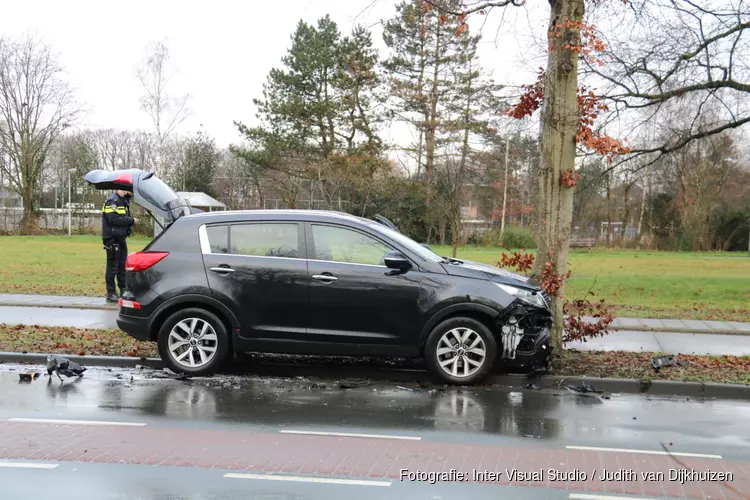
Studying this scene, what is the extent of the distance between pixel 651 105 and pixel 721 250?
4369 centimetres

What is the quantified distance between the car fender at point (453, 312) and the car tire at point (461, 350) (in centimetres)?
6

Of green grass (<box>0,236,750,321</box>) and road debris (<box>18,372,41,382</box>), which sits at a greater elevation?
green grass (<box>0,236,750,321</box>)

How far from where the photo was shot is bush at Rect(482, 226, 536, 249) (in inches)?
1884

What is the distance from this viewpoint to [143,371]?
846cm

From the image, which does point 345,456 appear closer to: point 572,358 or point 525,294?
point 525,294

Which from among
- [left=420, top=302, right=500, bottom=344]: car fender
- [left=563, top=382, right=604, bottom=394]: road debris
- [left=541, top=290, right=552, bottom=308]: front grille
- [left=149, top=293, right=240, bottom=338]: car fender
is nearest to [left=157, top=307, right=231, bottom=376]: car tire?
[left=149, top=293, right=240, bottom=338]: car fender

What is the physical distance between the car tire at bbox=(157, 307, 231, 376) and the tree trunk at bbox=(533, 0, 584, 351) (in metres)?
3.90

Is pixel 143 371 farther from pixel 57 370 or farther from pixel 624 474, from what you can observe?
pixel 624 474

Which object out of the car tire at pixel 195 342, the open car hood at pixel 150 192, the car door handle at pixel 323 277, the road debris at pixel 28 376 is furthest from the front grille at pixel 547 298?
the road debris at pixel 28 376

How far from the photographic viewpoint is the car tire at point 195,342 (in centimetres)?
805

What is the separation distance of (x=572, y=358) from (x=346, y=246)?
3.28 meters

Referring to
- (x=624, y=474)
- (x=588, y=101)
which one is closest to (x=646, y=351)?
(x=588, y=101)

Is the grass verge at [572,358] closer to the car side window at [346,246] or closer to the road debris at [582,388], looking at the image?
the road debris at [582,388]

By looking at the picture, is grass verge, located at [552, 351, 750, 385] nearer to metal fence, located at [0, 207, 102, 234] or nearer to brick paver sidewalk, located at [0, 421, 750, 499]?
brick paver sidewalk, located at [0, 421, 750, 499]
